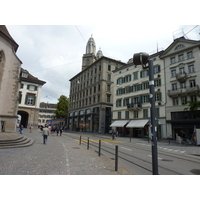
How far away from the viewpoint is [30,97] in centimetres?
3691


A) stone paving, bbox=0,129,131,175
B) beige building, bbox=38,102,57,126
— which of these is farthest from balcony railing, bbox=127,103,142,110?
beige building, bbox=38,102,57,126

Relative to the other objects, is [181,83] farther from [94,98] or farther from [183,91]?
[94,98]

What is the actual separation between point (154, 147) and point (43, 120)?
93.4 metres

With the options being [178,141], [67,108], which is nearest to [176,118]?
[178,141]

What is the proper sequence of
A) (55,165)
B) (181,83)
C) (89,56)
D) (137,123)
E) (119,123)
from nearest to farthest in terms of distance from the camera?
(55,165)
(181,83)
(137,123)
(119,123)
(89,56)

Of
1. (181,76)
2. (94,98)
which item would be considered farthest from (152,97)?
(94,98)

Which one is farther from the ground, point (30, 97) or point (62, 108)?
point (62, 108)

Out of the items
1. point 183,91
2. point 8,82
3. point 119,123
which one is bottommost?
point 119,123

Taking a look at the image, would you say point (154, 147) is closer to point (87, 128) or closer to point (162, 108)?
point (162, 108)

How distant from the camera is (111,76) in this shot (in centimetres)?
4500

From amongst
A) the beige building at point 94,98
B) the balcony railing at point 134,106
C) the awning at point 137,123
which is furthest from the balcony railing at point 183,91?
the beige building at point 94,98

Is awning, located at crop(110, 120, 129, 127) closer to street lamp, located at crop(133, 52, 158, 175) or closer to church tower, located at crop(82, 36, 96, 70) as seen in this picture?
street lamp, located at crop(133, 52, 158, 175)

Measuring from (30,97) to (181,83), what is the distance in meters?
32.0

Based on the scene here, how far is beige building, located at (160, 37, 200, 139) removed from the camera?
24016 mm
